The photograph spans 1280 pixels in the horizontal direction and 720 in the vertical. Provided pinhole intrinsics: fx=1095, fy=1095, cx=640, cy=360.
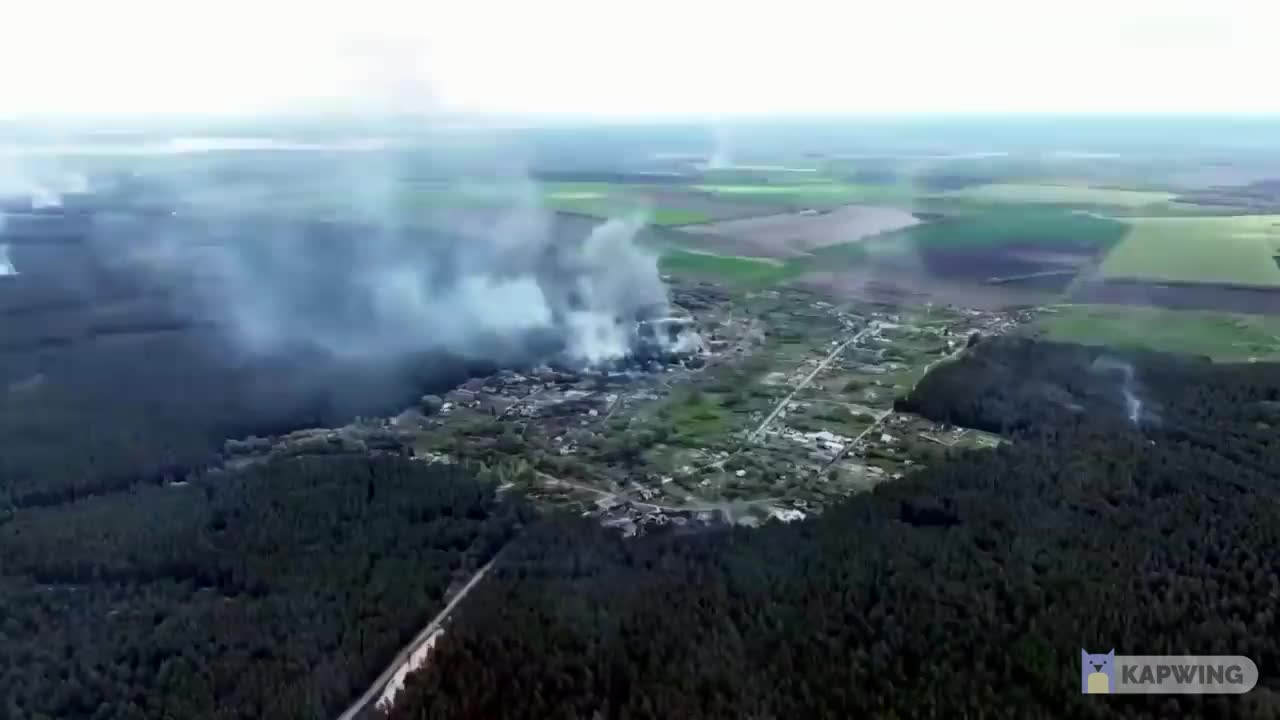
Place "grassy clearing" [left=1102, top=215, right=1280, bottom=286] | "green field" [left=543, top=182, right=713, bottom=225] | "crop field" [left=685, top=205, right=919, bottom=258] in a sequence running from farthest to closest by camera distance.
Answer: "green field" [left=543, top=182, right=713, bottom=225] → "crop field" [left=685, top=205, right=919, bottom=258] → "grassy clearing" [left=1102, top=215, right=1280, bottom=286]

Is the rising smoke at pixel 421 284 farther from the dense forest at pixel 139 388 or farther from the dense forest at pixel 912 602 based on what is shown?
Result: the dense forest at pixel 912 602

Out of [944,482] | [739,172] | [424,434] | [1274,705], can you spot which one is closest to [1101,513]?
[944,482]

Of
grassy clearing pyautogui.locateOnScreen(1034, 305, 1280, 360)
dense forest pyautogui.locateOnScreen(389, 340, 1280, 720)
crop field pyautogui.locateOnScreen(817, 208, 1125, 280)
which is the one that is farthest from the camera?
crop field pyautogui.locateOnScreen(817, 208, 1125, 280)

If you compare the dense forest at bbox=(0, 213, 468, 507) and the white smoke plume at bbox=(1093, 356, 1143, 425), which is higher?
the white smoke plume at bbox=(1093, 356, 1143, 425)

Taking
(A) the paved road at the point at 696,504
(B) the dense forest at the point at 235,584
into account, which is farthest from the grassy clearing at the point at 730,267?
(B) the dense forest at the point at 235,584

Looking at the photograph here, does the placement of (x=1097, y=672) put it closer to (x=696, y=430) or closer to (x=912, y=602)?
(x=912, y=602)

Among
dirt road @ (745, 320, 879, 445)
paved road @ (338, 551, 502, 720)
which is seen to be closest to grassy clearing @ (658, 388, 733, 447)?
dirt road @ (745, 320, 879, 445)

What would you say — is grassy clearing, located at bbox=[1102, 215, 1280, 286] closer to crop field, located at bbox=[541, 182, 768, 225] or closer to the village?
the village
